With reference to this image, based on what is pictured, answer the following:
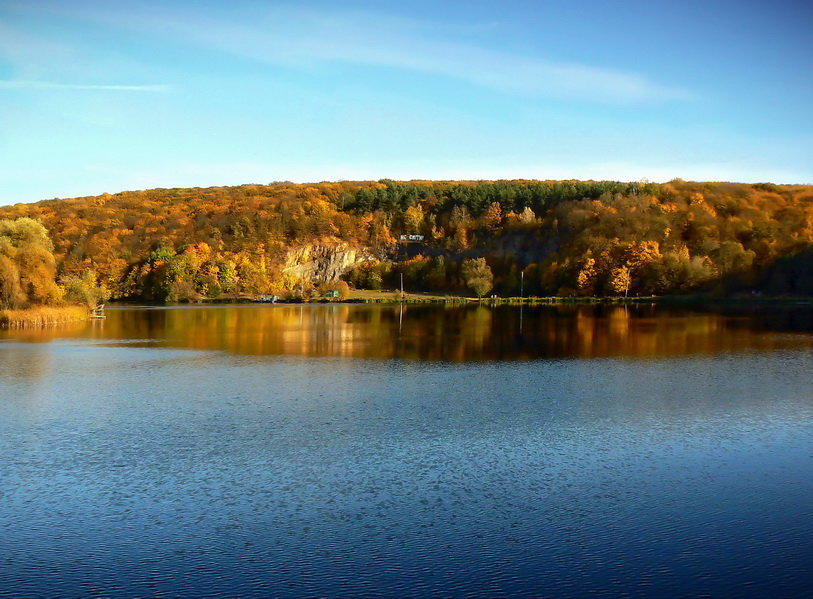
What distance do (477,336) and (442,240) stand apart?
89.1 meters

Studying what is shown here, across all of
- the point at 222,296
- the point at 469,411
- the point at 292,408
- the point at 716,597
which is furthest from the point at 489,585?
the point at 222,296

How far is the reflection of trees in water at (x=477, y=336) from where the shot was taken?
Result: 106 feet

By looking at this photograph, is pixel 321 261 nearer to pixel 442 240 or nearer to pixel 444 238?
pixel 442 240

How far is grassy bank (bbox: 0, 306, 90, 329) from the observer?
48.3m

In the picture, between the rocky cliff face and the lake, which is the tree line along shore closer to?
the rocky cliff face

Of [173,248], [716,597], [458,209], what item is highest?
[458,209]

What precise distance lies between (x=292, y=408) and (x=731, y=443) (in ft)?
33.2

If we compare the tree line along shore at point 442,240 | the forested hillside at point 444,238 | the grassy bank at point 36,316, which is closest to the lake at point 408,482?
the grassy bank at point 36,316

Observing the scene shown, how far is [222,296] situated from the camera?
353 feet

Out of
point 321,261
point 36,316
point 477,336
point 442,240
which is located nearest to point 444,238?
point 442,240

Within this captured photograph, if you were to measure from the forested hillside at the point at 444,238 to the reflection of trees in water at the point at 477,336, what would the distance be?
129 feet

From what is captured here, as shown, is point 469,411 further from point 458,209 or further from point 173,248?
point 458,209

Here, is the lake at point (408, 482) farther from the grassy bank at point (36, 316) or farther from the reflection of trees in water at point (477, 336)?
the grassy bank at point (36, 316)

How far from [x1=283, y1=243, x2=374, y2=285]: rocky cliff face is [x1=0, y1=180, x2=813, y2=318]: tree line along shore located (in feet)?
0.72
